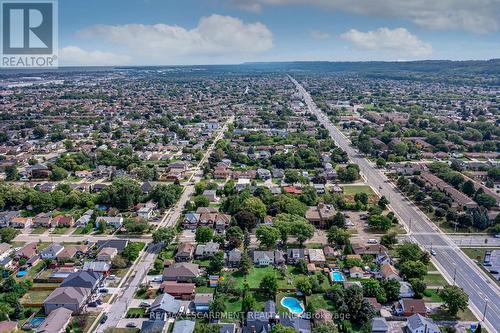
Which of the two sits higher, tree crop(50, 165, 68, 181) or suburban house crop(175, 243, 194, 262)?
tree crop(50, 165, 68, 181)

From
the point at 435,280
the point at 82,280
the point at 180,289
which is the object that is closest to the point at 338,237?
the point at 435,280

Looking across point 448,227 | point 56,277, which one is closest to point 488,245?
point 448,227

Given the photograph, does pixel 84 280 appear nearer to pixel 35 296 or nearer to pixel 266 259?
pixel 35 296

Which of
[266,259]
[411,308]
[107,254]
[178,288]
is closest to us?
[411,308]

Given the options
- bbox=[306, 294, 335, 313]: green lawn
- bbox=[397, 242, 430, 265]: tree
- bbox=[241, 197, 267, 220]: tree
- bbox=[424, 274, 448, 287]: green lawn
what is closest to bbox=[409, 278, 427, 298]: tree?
bbox=[424, 274, 448, 287]: green lawn

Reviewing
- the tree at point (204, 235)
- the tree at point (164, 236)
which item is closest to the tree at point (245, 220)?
the tree at point (204, 235)

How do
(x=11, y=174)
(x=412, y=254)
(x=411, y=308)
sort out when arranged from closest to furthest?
(x=411, y=308), (x=412, y=254), (x=11, y=174)

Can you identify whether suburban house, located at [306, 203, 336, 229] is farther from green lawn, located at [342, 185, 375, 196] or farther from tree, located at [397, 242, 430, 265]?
tree, located at [397, 242, 430, 265]

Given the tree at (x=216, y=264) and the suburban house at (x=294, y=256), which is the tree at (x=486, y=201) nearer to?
the suburban house at (x=294, y=256)
